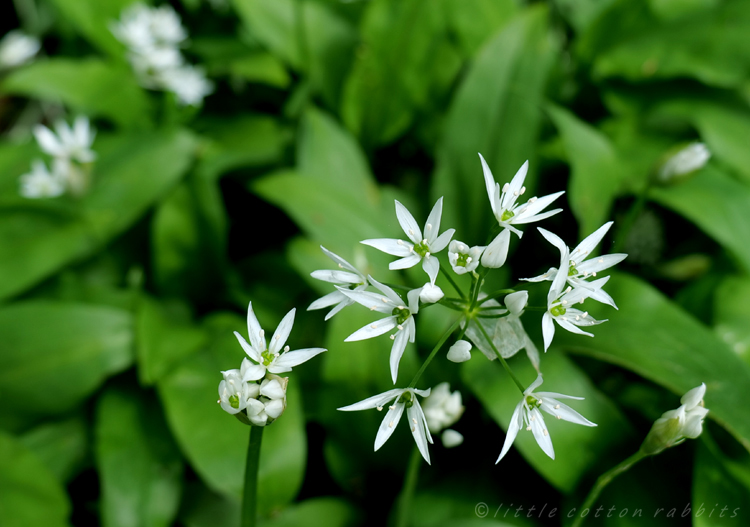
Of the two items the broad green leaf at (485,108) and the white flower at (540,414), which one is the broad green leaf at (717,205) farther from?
the white flower at (540,414)

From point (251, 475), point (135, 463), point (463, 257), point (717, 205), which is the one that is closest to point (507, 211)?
point (463, 257)

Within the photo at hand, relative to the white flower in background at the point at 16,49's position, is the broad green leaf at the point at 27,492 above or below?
below

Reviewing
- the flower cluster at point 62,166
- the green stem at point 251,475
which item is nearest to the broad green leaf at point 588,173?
the green stem at point 251,475

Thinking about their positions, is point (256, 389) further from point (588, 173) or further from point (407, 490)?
point (588, 173)

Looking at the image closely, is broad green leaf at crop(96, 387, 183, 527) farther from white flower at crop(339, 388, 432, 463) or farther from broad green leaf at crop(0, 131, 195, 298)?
white flower at crop(339, 388, 432, 463)

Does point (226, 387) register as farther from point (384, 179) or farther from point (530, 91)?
point (384, 179)

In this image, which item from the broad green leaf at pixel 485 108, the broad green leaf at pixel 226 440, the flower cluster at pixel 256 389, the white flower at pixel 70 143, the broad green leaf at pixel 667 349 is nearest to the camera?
the flower cluster at pixel 256 389

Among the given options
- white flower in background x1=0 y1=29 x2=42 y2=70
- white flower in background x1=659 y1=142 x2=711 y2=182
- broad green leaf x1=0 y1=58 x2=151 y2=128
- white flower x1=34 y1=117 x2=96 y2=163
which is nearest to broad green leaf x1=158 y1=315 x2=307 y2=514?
white flower x1=34 y1=117 x2=96 y2=163
